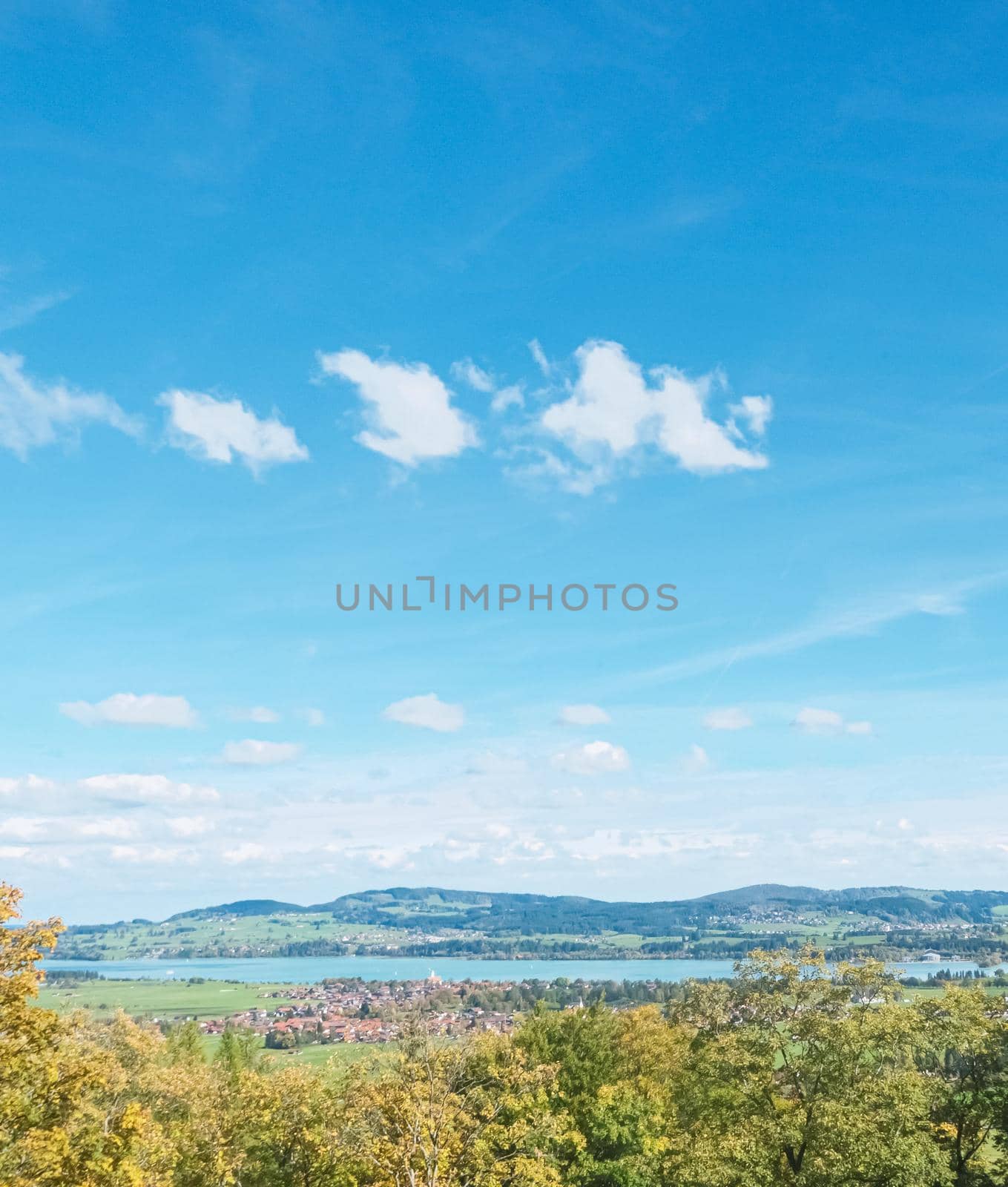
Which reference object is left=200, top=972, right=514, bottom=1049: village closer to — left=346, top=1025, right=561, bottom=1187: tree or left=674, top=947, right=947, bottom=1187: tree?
left=346, top=1025, right=561, bottom=1187: tree

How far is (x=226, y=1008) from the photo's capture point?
586 feet

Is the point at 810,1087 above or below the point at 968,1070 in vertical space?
above

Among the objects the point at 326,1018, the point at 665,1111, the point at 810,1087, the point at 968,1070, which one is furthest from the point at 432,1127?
the point at 326,1018

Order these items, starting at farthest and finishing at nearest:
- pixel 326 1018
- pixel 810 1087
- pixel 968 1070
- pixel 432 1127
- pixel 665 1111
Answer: pixel 326 1018 < pixel 665 1111 < pixel 968 1070 < pixel 810 1087 < pixel 432 1127

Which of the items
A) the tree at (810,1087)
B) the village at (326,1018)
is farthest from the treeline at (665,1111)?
the village at (326,1018)

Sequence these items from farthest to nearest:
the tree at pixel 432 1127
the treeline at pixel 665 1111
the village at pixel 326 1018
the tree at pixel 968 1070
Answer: the village at pixel 326 1018 → the tree at pixel 968 1070 → the treeline at pixel 665 1111 → the tree at pixel 432 1127

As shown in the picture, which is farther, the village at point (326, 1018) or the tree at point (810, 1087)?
the village at point (326, 1018)

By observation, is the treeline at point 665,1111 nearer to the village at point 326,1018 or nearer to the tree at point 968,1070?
the tree at point 968,1070

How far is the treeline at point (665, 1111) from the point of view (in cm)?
2316

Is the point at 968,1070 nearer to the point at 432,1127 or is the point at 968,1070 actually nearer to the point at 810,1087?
the point at 810,1087

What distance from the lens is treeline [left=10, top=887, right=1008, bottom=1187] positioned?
2316cm

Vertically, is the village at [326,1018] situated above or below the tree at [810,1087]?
below

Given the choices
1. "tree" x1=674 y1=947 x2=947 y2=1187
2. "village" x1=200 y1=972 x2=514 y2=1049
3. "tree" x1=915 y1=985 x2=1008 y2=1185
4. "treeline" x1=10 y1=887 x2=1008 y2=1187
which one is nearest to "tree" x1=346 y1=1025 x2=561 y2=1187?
"treeline" x1=10 y1=887 x2=1008 y2=1187

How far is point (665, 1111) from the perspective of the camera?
37031 mm
